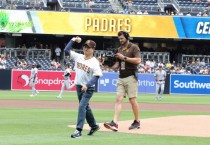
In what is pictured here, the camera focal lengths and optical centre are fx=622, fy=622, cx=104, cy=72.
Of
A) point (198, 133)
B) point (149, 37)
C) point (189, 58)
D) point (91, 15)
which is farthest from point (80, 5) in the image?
point (198, 133)

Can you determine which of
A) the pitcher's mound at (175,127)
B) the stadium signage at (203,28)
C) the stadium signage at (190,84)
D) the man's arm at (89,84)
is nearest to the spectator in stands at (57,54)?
the stadium signage at (190,84)

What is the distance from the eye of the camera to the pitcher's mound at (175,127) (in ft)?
44.1

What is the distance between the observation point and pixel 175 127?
14570 millimetres

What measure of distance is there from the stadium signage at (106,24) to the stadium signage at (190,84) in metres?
7.06

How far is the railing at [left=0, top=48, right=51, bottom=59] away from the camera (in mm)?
42938

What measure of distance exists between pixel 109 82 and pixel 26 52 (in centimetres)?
716

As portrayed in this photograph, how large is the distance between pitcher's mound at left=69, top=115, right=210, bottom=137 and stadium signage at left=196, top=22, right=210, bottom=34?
2989 cm

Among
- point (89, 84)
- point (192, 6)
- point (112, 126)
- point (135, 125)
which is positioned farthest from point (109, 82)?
point (89, 84)

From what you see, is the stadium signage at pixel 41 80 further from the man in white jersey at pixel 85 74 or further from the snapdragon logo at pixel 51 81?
the man in white jersey at pixel 85 74

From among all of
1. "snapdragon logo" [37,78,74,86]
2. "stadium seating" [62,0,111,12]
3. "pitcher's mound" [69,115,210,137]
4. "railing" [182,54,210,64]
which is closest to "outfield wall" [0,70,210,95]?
"snapdragon logo" [37,78,74,86]

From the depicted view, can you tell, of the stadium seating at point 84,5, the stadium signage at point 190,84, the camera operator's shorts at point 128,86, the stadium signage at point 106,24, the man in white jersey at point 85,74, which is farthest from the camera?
the stadium seating at point 84,5

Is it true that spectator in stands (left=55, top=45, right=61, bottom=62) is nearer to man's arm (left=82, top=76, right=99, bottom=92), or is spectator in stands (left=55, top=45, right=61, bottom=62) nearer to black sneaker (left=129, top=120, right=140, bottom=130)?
black sneaker (left=129, top=120, right=140, bottom=130)

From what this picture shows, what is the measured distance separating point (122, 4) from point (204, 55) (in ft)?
24.4

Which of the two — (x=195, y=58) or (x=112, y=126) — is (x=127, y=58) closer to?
(x=112, y=126)
